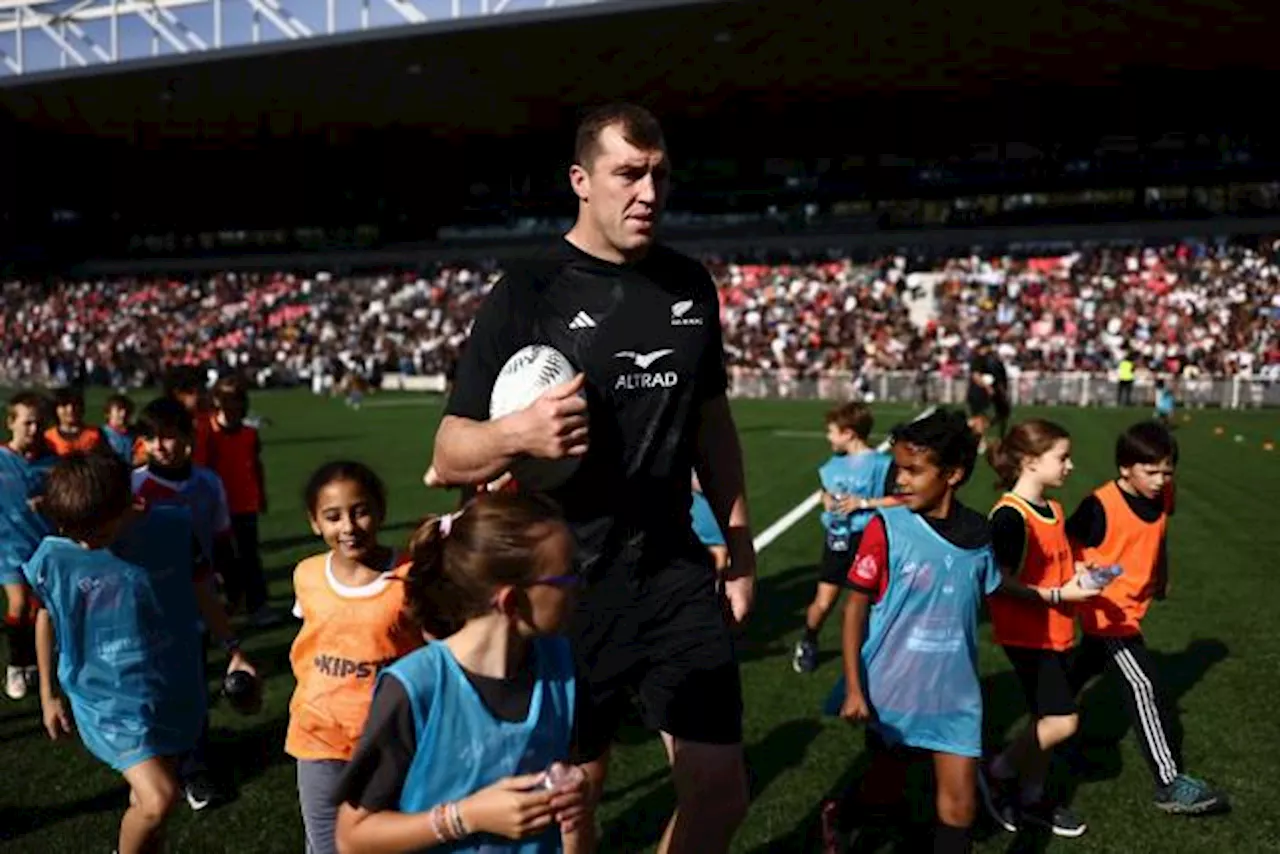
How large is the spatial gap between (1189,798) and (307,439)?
781 inches

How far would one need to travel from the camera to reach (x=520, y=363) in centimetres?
302

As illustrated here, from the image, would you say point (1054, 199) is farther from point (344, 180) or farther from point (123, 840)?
A: point (123, 840)

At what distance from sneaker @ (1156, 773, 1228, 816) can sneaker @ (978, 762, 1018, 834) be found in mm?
734

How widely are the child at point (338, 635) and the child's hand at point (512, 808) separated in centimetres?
129

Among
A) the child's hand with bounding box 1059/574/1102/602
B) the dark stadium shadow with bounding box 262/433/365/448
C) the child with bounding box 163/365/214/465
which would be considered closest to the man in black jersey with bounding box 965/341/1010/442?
the dark stadium shadow with bounding box 262/433/365/448

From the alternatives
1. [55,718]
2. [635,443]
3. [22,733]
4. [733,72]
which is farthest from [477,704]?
[733,72]

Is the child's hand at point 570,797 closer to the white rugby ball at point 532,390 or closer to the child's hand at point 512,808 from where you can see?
the child's hand at point 512,808

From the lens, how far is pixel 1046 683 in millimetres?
4648

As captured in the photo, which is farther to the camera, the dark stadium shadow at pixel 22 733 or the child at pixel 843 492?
the child at pixel 843 492

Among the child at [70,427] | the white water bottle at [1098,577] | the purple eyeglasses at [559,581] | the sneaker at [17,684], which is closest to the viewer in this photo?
the purple eyeglasses at [559,581]

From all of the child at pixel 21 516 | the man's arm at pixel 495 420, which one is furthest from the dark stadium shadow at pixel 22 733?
the man's arm at pixel 495 420

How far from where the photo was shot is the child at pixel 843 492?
23.7 feet

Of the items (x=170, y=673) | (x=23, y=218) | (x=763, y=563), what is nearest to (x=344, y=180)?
(x=23, y=218)

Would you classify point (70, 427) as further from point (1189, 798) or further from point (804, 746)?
point (1189, 798)
